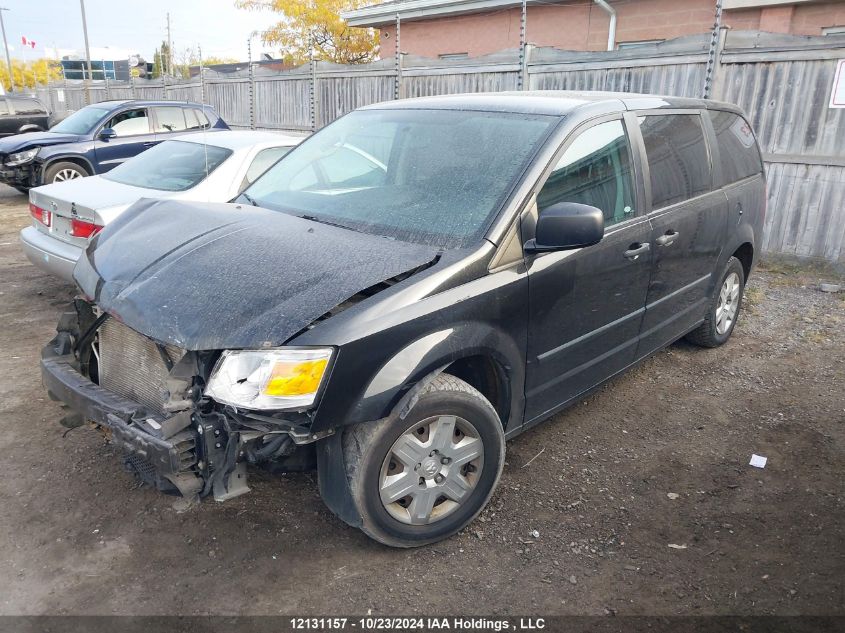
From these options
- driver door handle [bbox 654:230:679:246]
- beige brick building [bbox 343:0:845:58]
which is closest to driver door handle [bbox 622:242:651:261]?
driver door handle [bbox 654:230:679:246]

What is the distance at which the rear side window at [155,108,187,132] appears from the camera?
11.0 metres

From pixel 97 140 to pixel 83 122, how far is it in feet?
1.93

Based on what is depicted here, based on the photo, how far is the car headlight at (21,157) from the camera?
11008 mm

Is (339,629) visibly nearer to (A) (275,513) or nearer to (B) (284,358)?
(A) (275,513)

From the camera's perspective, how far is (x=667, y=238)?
3979mm

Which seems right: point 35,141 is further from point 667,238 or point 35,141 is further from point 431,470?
point 431,470

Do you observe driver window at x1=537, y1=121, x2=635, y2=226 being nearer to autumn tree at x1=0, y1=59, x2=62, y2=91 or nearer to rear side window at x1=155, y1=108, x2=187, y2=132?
rear side window at x1=155, y1=108, x2=187, y2=132

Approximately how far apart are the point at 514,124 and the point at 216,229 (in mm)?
1596

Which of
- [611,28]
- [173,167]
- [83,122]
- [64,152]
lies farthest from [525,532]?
[611,28]

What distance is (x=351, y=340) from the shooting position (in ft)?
8.13

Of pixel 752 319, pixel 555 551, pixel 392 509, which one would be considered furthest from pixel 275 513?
pixel 752 319

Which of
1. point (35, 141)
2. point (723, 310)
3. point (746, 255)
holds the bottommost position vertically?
point (723, 310)

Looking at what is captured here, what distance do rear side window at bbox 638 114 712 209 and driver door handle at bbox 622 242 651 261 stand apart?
28 cm

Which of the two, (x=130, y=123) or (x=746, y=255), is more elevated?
(x=130, y=123)
